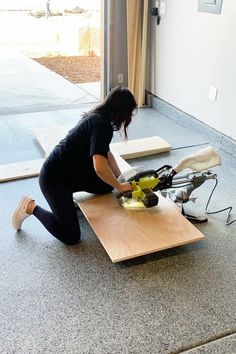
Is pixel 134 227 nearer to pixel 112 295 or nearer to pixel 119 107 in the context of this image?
pixel 112 295

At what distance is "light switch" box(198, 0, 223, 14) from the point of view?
10.1ft

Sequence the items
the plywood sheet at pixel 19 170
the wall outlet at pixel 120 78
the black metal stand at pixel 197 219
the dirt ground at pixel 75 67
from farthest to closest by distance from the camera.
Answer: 1. the dirt ground at pixel 75 67
2. the wall outlet at pixel 120 78
3. the plywood sheet at pixel 19 170
4. the black metal stand at pixel 197 219

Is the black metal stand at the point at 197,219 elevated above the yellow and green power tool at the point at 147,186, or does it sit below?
below

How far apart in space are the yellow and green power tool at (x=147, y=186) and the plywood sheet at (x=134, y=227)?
0.09m

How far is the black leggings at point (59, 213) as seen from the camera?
1.99 metres

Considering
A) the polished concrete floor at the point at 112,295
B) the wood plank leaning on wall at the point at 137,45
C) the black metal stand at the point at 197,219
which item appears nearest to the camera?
the polished concrete floor at the point at 112,295

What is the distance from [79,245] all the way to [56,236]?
14cm

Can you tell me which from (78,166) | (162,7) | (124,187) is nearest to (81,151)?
(78,166)

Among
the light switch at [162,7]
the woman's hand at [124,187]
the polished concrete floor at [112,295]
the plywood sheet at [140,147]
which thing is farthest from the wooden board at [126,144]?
the light switch at [162,7]

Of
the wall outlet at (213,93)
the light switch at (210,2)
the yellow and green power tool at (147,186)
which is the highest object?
the light switch at (210,2)

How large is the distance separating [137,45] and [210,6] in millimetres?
1139

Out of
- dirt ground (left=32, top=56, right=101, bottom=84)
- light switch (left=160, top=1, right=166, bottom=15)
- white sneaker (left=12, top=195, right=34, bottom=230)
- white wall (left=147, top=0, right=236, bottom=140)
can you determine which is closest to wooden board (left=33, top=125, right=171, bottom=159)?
white wall (left=147, top=0, right=236, bottom=140)

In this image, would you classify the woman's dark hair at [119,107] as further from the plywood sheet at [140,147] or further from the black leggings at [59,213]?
the plywood sheet at [140,147]

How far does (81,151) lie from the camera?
200cm
